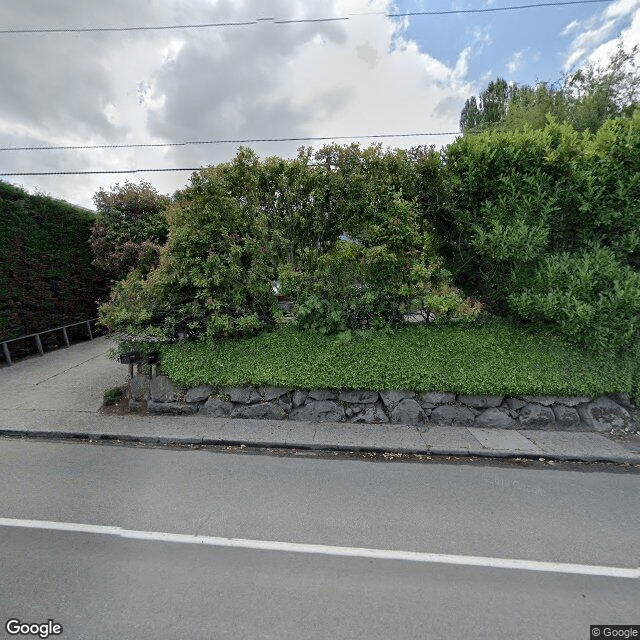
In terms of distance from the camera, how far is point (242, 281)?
5645mm

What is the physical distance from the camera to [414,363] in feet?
16.9

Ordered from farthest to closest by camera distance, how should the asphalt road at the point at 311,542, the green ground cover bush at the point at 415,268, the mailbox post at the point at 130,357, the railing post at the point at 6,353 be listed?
the railing post at the point at 6,353, the mailbox post at the point at 130,357, the green ground cover bush at the point at 415,268, the asphalt road at the point at 311,542

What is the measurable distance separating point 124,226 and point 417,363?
32.4 feet

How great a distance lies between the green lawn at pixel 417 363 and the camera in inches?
195

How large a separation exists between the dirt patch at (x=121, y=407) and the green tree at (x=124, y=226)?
5.42m

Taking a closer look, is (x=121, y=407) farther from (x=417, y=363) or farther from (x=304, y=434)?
(x=417, y=363)

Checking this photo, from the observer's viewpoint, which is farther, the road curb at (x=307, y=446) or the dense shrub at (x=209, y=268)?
the dense shrub at (x=209, y=268)

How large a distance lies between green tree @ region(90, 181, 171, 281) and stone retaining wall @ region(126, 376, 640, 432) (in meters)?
6.08

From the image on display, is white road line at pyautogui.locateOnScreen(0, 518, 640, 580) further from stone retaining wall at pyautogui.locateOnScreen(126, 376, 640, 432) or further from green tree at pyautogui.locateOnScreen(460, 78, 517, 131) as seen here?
green tree at pyautogui.locateOnScreen(460, 78, 517, 131)

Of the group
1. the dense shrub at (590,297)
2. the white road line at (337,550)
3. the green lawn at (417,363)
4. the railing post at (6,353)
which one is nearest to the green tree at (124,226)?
the railing post at (6,353)

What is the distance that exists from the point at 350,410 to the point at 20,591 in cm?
397

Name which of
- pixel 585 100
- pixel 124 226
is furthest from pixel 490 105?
pixel 124 226

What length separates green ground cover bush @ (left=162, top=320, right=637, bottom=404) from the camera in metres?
4.96

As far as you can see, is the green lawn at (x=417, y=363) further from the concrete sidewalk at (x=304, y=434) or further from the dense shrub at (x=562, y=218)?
the concrete sidewalk at (x=304, y=434)
